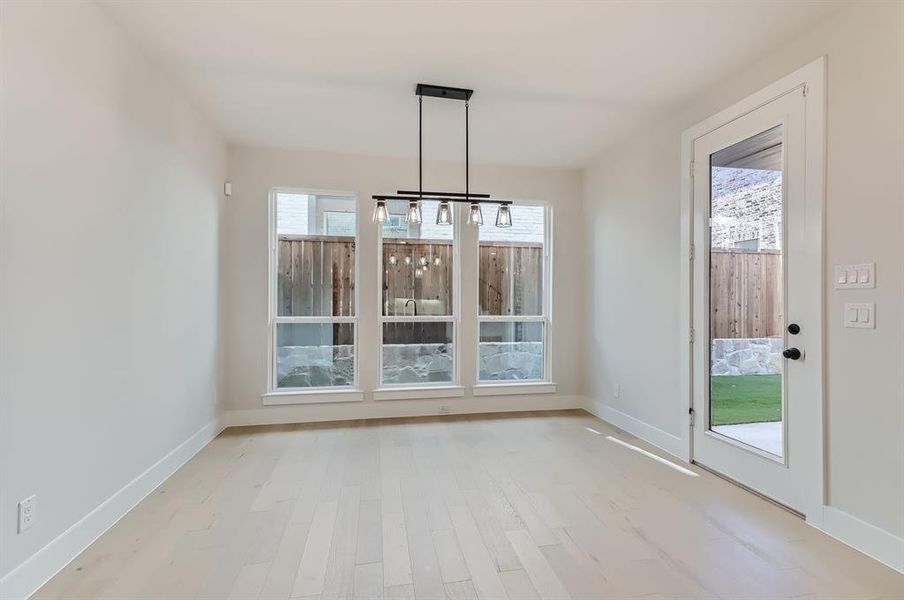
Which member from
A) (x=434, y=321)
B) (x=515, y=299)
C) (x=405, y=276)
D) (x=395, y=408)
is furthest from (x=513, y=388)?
(x=405, y=276)

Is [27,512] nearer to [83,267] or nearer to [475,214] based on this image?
[83,267]

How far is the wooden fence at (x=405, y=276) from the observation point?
14.3 feet

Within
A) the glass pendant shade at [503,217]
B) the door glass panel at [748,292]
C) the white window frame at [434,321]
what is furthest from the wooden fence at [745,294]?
the white window frame at [434,321]

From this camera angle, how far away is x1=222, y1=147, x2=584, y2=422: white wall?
13.5ft

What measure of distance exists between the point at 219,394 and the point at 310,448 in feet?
3.78

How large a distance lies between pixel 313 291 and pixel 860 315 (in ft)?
13.7

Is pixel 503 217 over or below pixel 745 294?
over

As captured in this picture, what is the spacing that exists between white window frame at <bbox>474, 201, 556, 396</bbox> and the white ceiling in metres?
1.28

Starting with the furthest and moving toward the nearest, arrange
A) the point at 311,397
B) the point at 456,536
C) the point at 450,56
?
the point at 311,397
the point at 450,56
the point at 456,536

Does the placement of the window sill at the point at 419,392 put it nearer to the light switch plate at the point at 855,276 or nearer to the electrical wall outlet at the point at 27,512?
the electrical wall outlet at the point at 27,512

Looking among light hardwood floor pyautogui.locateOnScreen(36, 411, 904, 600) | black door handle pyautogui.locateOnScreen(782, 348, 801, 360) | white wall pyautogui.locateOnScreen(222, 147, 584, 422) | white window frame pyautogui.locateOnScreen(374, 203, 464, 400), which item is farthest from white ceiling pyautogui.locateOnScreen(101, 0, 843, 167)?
light hardwood floor pyautogui.locateOnScreen(36, 411, 904, 600)

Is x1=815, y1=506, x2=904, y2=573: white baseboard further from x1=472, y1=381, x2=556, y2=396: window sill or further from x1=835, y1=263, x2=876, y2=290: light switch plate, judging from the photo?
x1=472, y1=381, x2=556, y2=396: window sill

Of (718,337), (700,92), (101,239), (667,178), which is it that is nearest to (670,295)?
(718,337)

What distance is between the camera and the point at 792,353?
95.2 inches
